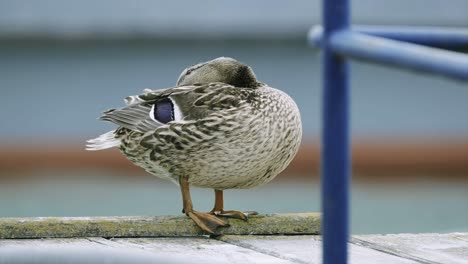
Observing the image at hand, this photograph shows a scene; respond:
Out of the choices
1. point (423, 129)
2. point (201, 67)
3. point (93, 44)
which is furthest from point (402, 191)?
point (201, 67)

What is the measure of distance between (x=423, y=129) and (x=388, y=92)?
44cm

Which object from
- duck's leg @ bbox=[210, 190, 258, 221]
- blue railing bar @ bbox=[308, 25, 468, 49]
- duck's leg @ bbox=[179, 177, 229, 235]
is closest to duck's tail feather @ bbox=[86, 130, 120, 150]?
duck's leg @ bbox=[210, 190, 258, 221]

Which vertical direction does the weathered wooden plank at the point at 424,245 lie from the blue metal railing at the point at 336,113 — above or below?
below

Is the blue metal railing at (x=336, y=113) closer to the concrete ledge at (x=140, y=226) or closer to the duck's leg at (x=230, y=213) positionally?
the concrete ledge at (x=140, y=226)

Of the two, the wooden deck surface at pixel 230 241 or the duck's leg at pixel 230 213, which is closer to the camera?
the wooden deck surface at pixel 230 241

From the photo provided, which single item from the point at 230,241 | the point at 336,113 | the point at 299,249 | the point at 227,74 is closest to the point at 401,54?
the point at 336,113

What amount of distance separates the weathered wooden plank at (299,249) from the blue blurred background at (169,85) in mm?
4878

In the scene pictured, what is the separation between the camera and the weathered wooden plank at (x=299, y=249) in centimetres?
293

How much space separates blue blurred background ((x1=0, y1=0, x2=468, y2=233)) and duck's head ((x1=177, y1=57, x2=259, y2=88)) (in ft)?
13.9

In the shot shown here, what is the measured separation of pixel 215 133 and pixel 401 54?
1.90 meters

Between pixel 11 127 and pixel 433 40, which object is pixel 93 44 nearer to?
pixel 11 127

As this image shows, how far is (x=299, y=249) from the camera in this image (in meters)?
3.08

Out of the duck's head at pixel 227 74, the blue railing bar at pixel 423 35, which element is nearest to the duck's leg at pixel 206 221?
the duck's head at pixel 227 74

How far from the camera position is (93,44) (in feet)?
27.2
